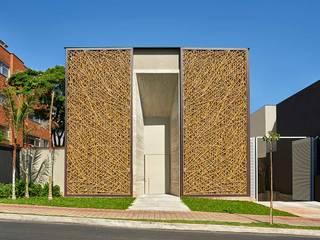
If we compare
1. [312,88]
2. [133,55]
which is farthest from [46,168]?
[312,88]

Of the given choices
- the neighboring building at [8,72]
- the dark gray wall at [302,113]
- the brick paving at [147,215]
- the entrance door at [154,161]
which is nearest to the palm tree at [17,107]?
the brick paving at [147,215]

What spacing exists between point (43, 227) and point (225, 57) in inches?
603

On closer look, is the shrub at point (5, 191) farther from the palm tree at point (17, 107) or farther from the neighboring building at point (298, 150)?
the neighboring building at point (298, 150)

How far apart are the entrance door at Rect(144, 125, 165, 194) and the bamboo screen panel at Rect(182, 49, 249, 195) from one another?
24.8 ft

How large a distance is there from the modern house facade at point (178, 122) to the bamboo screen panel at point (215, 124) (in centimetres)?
6

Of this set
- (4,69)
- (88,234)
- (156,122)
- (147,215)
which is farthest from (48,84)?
(88,234)

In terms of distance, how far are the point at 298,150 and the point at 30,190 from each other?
57.5ft

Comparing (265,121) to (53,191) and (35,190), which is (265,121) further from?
(35,190)

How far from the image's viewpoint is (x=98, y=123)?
2434cm

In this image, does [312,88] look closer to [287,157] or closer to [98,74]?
[287,157]

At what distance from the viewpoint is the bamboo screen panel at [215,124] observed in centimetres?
2420

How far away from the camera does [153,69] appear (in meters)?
25.0

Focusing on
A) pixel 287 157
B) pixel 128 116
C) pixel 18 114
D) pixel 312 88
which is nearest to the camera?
pixel 18 114

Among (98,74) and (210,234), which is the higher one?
(98,74)
